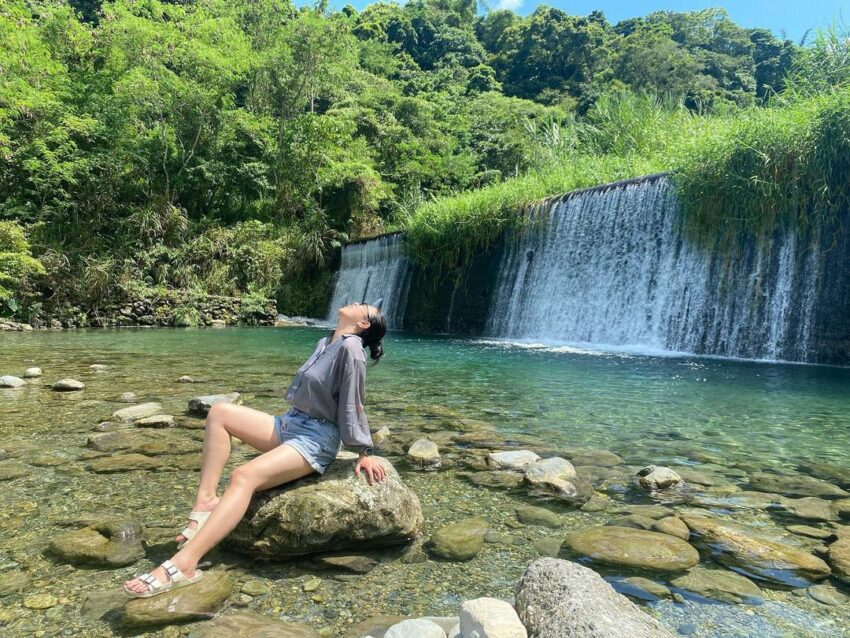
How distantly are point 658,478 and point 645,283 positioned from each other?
30.9ft

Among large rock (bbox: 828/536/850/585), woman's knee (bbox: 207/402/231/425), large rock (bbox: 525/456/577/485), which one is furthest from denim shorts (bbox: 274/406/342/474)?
large rock (bbox: 828/536/850/585)

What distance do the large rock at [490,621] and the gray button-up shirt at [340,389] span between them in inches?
37.0

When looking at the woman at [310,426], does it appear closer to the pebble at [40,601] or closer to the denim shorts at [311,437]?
the denim shorts at [311,437]

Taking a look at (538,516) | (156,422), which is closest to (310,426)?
(538,516)

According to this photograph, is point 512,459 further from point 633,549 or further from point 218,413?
point 218,413

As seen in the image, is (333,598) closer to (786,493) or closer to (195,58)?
(786,493)

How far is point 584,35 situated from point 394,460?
4875cm

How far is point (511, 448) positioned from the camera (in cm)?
433

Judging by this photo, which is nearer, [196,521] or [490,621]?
[490,621]

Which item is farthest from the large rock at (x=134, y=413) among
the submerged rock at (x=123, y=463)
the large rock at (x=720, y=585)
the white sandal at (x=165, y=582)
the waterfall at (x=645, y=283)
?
the waterfall at (x=645, y=283)

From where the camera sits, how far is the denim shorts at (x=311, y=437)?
2.55m

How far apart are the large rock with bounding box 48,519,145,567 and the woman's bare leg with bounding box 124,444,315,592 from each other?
34 cm

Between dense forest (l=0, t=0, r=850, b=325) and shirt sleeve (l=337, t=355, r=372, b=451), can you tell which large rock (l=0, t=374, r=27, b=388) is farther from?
dense forest (l=0, t=0, r=850, b=325)

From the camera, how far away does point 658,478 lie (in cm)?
343
